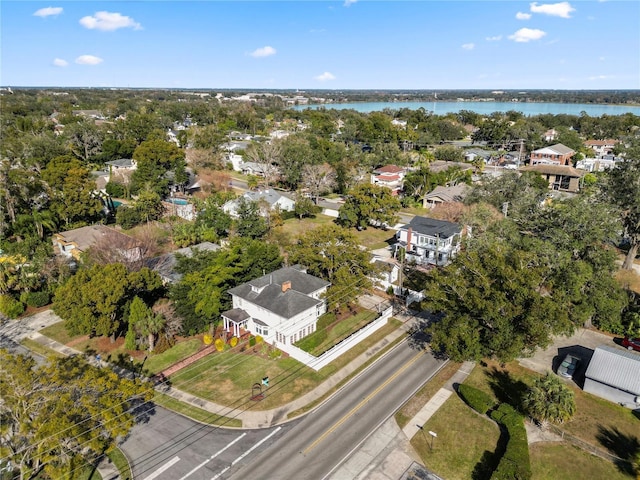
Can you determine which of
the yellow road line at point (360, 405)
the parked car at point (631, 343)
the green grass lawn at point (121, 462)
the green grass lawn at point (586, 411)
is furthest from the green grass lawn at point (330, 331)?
the parked car at point (631, 343)

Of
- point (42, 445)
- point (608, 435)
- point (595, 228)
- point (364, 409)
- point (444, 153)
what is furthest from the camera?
point (444, 153)

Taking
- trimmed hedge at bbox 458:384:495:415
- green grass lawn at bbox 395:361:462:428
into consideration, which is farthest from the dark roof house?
green grass lawn at bbox 395:361:462:428

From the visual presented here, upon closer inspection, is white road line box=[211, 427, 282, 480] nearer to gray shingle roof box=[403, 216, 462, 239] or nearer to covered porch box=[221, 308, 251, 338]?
covered porch box=[221, 308, 251, 338]

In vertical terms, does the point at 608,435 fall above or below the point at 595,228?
below

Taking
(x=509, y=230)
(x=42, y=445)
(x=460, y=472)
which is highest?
(x=509, y=230)

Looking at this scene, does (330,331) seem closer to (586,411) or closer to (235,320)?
(235,320)

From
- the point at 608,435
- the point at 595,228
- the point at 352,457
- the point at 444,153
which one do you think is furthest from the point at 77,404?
the point at 444,153

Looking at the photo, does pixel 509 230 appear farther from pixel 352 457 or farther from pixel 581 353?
pixel 352 457

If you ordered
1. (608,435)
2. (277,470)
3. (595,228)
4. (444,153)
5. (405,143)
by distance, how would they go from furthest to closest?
1. (405,143)
2. (444,153)
3. (595,228)
4. (608,435)
5. (277,470)
